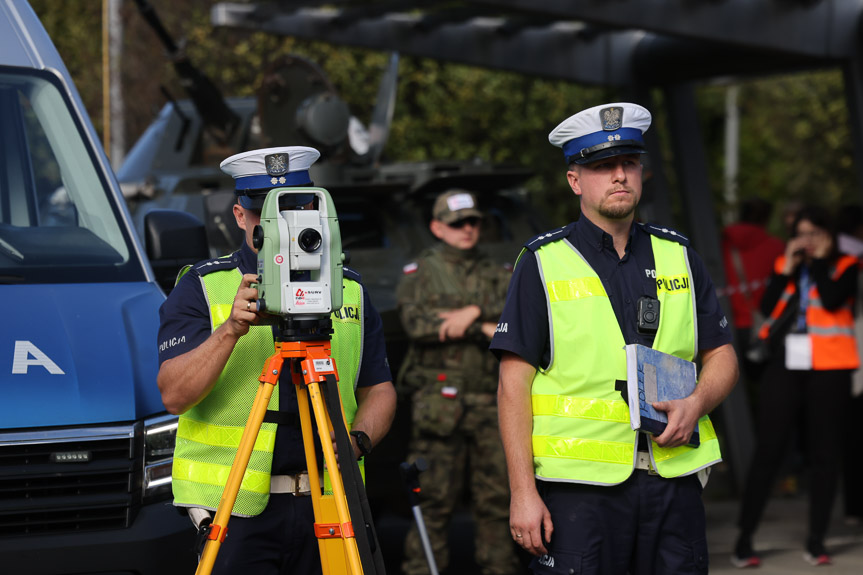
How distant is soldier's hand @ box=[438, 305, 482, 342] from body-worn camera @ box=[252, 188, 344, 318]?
11.0 feet

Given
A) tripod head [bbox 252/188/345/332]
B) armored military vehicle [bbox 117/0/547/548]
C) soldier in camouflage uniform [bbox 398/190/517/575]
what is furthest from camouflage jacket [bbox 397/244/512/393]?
tripod head [bbox 252/188/345/332]

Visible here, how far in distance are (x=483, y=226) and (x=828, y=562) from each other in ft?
9.77

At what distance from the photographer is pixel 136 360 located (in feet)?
15.4

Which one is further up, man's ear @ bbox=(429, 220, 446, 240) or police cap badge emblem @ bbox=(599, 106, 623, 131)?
police cap badge emblem @ bbox=(599, 106, 623, 131)

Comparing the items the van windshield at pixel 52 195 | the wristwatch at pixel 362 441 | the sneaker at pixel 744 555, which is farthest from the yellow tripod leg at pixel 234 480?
the sneaker at pixel 744 555

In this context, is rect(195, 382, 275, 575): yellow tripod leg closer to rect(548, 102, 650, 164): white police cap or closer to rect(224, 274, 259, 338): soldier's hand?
rect(224, 274, 259, 338): soldier's hand

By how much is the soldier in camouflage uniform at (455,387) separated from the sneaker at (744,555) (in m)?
1.53

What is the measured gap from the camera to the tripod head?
137 inches

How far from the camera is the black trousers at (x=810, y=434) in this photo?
784 cm

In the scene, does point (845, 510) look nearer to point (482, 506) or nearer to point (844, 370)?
point (844, 370)

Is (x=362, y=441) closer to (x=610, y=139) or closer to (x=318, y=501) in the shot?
(x=318, y=501)

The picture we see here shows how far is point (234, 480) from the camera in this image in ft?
11.5

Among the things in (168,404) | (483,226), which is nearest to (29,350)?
(168,404)

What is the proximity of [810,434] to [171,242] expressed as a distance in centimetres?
419
